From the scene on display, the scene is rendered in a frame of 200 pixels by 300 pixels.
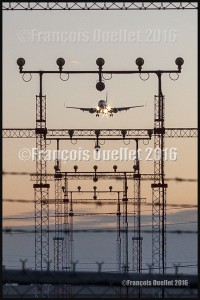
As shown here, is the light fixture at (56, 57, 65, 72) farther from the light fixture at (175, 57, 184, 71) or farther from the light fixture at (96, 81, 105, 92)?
the light fixture at (175, 57, 184, 71)

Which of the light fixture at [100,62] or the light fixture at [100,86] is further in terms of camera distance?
→ the light fixture at [100,62]

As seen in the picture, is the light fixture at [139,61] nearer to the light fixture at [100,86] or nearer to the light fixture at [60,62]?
the light fixture at [100,86]

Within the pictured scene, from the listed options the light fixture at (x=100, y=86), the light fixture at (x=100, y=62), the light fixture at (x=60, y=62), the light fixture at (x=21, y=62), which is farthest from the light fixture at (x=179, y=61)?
the light fixture at (x=21, y=62)

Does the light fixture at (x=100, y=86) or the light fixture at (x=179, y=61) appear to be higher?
the light fixture at (x=179, y=61)

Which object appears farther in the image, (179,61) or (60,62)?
(179,61)

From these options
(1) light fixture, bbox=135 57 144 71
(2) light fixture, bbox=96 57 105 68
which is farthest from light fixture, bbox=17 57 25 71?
(1) light fixture, bbox=135 57 144 71

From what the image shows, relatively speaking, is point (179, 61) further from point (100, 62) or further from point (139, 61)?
point (100, 62)

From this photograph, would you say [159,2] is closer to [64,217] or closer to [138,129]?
[138,129]

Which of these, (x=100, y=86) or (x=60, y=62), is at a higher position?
(x=60, y=62)

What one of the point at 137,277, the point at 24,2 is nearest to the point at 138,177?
the point at 24,2

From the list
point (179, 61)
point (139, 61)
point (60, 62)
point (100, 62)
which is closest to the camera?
point (100, 62)

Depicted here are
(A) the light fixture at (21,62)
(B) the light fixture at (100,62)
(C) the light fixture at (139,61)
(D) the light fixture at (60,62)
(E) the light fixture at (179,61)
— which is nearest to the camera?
(B) the light fixture at (100,62)

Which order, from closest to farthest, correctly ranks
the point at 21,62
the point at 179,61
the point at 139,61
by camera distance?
1. the point at 139,61
2. the point at 179,61
3. the point at 21,62

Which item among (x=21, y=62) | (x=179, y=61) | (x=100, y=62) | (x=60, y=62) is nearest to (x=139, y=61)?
(x=100, y=62)
